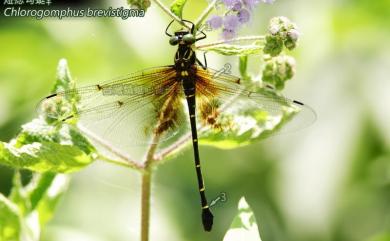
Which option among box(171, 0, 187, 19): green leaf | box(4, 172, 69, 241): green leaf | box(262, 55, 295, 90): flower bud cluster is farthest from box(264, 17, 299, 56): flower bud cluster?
box(4, 172, 69, 241): green leaf

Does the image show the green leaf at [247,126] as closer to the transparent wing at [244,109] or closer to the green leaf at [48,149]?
the transparent wing at [244,109]

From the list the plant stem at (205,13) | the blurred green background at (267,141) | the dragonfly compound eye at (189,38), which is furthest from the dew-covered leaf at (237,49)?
the blurred green background at (267,141)

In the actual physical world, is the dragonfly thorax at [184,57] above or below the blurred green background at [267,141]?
above

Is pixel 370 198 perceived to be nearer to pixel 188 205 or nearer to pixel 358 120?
pixel 358 120

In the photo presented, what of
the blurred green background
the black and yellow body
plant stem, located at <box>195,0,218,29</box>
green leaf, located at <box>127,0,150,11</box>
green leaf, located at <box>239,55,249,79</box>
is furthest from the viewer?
the blurred green background

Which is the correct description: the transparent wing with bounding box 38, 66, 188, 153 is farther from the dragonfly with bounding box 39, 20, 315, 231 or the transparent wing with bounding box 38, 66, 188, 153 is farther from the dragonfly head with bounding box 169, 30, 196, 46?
the dragonfly head with bounding box 169, 30, 196, 46

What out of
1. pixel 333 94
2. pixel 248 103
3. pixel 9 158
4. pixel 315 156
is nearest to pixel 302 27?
pixel 333 94
